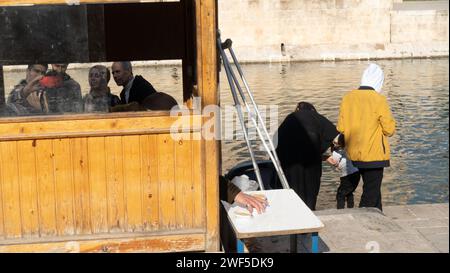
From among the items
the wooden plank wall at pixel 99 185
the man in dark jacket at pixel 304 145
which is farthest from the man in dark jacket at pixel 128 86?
the man in dark jacket at pixel 304 145

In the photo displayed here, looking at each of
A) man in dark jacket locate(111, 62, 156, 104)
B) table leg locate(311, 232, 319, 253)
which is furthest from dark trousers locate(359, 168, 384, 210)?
man in dark jacket locate(111, 62, 156, 104)

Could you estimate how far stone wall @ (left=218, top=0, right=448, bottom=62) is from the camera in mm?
36750

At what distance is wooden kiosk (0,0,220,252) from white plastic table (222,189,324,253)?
41 cm

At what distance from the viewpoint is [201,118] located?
5773 mm

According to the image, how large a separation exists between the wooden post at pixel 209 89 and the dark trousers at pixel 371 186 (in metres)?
2.45

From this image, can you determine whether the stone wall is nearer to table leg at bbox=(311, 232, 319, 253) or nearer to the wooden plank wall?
the wooden plank wall

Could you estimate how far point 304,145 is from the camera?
8.35 m

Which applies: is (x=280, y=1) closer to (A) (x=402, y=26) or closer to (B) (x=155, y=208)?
(A) (x=402, y=26)

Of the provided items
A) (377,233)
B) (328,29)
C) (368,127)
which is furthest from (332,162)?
(328,29)

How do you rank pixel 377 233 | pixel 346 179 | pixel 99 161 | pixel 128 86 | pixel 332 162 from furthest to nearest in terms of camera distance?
pixel 332 162 → pixel 346 179 → pixel 377 233 → pixel 128 86 → pixel 99 161

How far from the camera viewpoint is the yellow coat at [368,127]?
7.59 metres

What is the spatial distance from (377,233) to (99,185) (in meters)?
2.79

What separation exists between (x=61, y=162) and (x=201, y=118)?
1165 millimetres

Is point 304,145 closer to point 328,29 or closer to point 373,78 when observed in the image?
point 373,78
